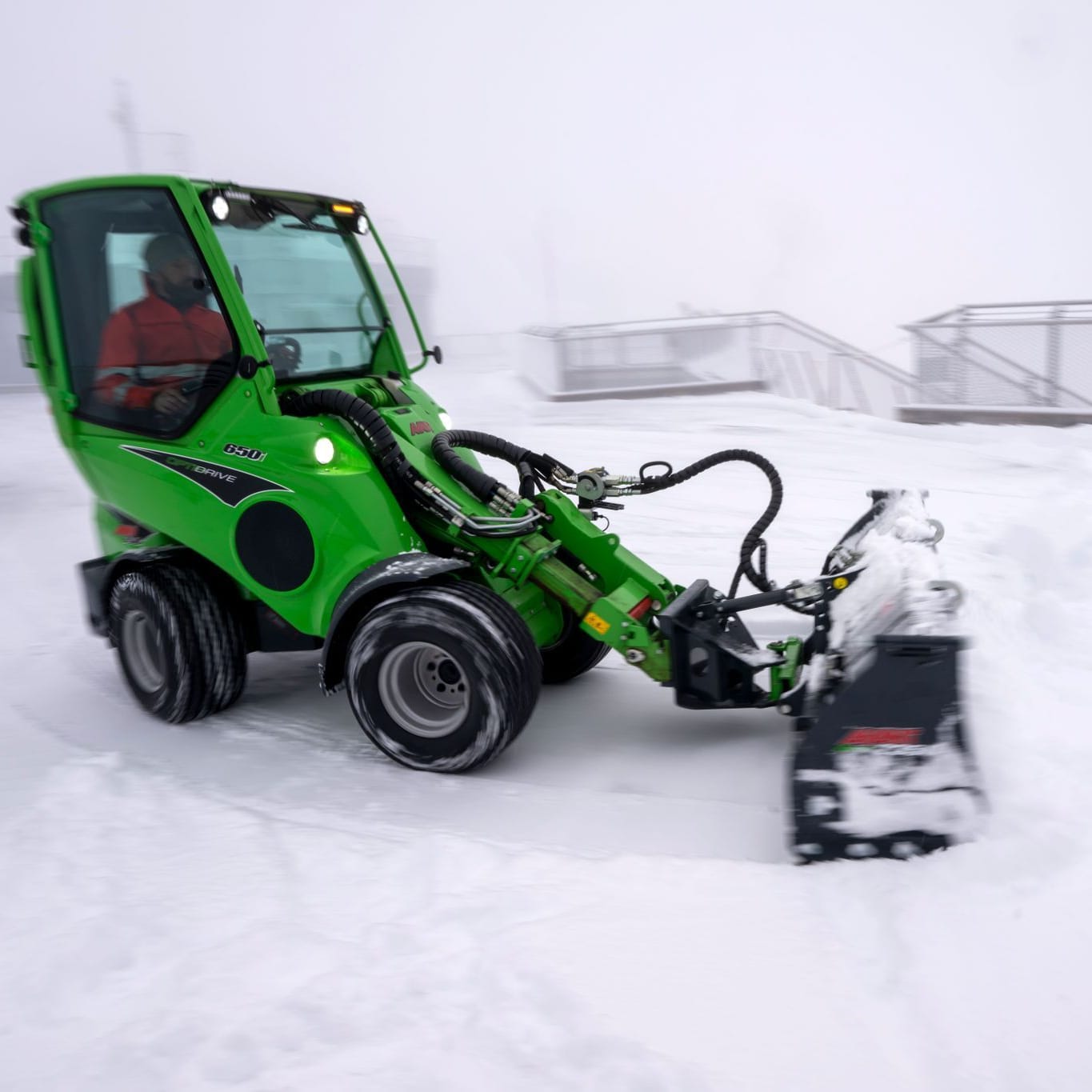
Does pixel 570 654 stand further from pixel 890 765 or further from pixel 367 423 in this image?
pixel 890 765

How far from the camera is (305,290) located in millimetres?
4320

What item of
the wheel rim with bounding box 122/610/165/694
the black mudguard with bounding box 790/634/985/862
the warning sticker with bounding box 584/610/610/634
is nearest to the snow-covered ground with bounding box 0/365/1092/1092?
the black mudguard with bounding box 790/634/985/862

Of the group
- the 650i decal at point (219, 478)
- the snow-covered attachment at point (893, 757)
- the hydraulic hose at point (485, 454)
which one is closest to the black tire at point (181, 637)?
the 650i decal at point (219, 478)

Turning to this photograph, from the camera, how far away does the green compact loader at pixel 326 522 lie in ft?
11.6

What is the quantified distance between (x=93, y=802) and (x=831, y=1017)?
2.57 metres

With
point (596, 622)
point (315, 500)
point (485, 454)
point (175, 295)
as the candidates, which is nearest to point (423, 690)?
point (596, 622)

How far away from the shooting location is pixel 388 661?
Answer: 3568mm

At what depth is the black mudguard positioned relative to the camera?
277 centimetres

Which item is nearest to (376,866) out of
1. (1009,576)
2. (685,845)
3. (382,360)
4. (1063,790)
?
(685,845)

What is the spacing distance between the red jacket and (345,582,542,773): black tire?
123 centimetres

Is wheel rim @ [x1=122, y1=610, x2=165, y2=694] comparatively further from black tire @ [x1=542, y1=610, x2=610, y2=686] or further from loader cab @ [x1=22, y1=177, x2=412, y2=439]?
black tire @ [x1=542, y1=610, x2=610, y2=686]

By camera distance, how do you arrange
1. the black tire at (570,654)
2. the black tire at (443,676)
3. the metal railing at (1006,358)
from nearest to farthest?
the black tire at (443,676), the black tire at (570,654), the metal railing at (1006,358)

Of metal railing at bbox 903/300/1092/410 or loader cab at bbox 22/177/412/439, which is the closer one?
loader cab at bbox 22/177/412/439

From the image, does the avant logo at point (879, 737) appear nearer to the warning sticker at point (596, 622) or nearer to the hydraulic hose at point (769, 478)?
the warning sticker at point (596, 622)
